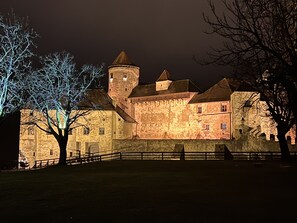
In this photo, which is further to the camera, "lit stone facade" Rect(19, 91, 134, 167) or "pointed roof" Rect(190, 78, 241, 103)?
"pointed roof" Rect(190, 78, 241, 103)

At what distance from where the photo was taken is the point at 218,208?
1089cm

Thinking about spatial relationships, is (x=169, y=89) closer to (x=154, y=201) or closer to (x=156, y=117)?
(x=156, y=117)

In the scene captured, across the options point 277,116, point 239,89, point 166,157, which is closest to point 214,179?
point 277,116

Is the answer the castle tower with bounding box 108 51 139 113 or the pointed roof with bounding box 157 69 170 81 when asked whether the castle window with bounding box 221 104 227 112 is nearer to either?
the pointed roof with bounding box 157 69 170 81

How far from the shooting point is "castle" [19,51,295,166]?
60516mm

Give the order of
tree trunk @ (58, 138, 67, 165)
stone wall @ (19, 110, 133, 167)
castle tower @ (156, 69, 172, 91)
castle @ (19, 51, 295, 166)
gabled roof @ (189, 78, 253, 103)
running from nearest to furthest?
tree trunk @ (58, 138, 67, 165), castle @ (19, 51, 295, 166), stone wall @ (19, 110, 133, 167), gabled roof @ (189, 78, 253, 103), castle tower @ (156, 69, 172, 91)

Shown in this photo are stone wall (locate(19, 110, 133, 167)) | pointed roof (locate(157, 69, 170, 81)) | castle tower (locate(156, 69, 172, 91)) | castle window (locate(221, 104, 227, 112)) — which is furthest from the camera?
pointed roof (locate(157, 69, 170, 81))

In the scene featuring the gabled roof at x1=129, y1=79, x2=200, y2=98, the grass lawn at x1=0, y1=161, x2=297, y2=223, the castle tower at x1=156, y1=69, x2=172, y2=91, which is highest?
the castle tower at x1=156, y1=69, x2=172, y2=91

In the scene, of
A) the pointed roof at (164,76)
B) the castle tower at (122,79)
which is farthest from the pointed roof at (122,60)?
the pointed roof at (164,76)

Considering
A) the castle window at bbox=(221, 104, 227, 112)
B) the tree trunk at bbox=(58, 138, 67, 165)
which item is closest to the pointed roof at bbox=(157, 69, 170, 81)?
the castle window at bbox=(221, 104, 227, 112)

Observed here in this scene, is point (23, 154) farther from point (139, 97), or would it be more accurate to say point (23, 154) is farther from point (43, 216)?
point (43, 216)

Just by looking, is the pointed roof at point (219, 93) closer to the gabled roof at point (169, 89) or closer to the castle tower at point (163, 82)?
the gabled roof at point (169, 89)

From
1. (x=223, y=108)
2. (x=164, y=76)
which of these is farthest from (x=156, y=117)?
(x=223, y=108)

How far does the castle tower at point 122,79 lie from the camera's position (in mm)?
80812
